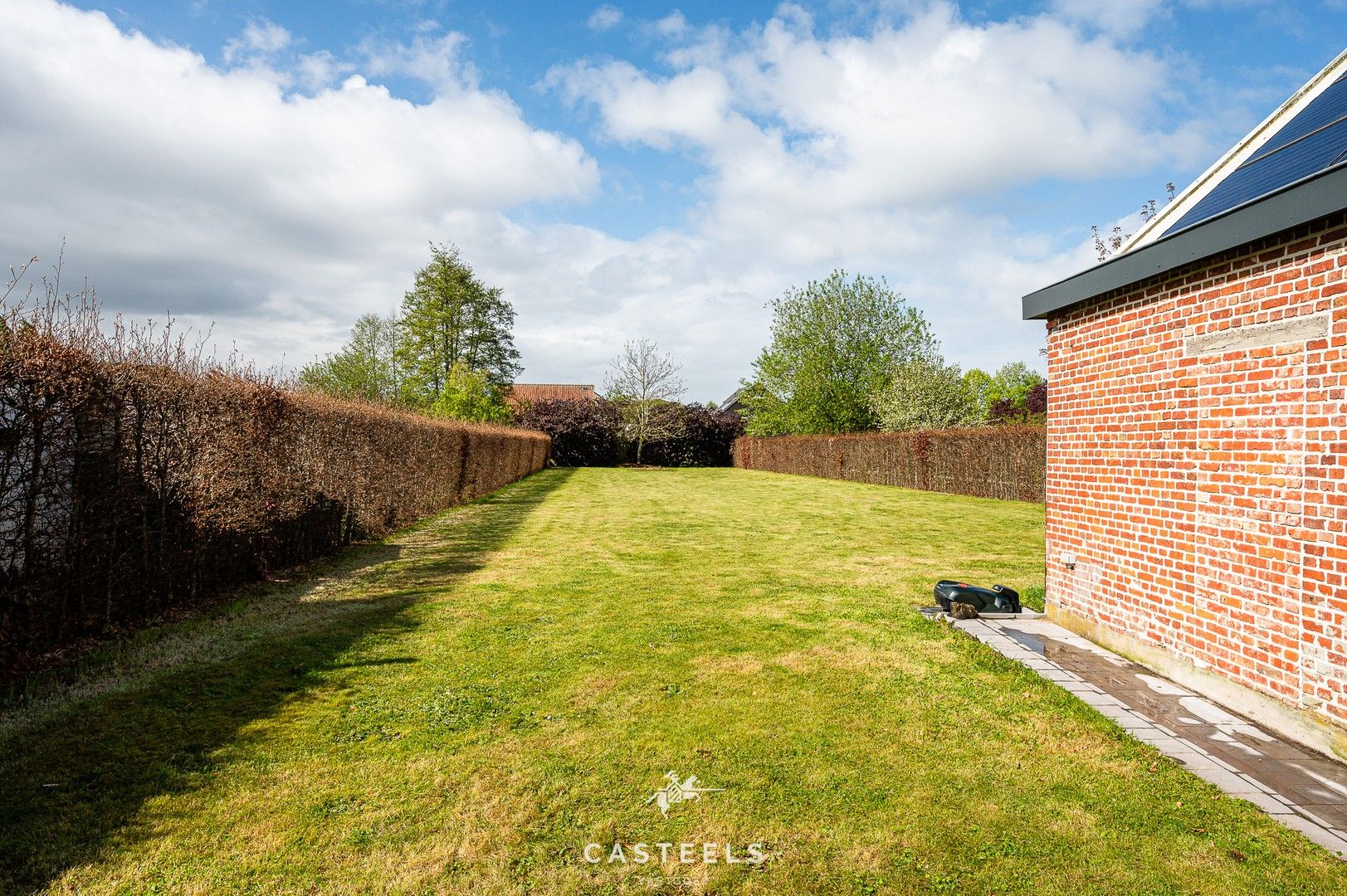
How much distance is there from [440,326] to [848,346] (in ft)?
88.3

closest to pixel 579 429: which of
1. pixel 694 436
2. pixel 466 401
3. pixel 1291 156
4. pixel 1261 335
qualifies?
pixel 694 436

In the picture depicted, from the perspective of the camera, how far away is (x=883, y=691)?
4473 mm

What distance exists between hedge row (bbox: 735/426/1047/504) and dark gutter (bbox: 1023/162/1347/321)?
10506 mm

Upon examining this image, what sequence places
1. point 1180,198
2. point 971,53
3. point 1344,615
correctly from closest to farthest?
point 1344,615
point 1180,198
point 971,53

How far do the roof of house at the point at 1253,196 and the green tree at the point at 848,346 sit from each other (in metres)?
31.9

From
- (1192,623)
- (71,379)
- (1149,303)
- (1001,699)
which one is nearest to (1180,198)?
(1149,303)

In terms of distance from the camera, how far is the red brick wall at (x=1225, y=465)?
3418mm

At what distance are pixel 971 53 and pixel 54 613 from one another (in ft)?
36.7

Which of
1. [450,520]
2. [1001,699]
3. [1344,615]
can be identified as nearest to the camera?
[1344,615]

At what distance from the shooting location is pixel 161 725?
3822 millimetres

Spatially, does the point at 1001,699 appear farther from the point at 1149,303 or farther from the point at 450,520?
the point at 450,520

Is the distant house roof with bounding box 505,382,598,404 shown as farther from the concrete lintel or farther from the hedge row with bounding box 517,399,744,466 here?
the concrete lintel

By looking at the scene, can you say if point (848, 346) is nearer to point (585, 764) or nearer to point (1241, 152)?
point (1241, 152)

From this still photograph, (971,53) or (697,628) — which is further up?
(971,53)
